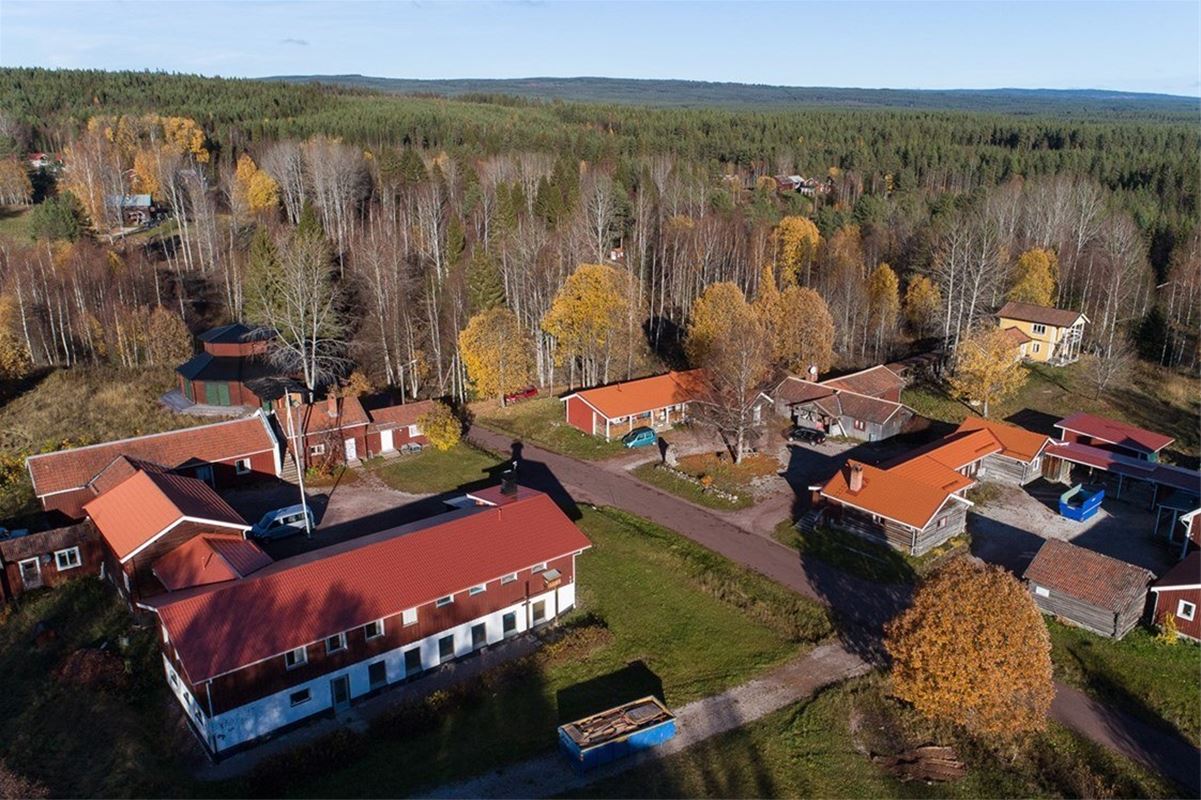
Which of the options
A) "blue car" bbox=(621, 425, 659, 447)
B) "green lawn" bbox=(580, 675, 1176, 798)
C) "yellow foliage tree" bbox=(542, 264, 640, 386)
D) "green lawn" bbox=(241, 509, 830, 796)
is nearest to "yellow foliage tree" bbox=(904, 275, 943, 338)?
"yellow foliage tree" bbox=(542, 264, 640, 386)

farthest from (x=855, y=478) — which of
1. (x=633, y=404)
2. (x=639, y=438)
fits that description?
(x=633, y=404)

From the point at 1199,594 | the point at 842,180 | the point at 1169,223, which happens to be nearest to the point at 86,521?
the point at 1199,594

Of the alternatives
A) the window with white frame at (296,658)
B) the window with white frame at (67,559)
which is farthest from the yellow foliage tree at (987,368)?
the window with white frame at (67,559)

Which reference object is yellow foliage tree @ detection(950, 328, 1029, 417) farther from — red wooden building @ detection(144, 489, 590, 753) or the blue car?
red wooden building @ detection(144, 489, 590, 753)

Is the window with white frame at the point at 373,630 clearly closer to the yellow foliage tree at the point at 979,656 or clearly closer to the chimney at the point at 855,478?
the yellow foliage tree at the point at 979,656

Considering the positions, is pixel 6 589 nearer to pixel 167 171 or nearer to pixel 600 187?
pixel 600 187

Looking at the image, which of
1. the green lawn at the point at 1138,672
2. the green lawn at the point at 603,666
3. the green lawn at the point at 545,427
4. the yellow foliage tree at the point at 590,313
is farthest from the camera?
the yellow foliage tree at the point at 590,313
